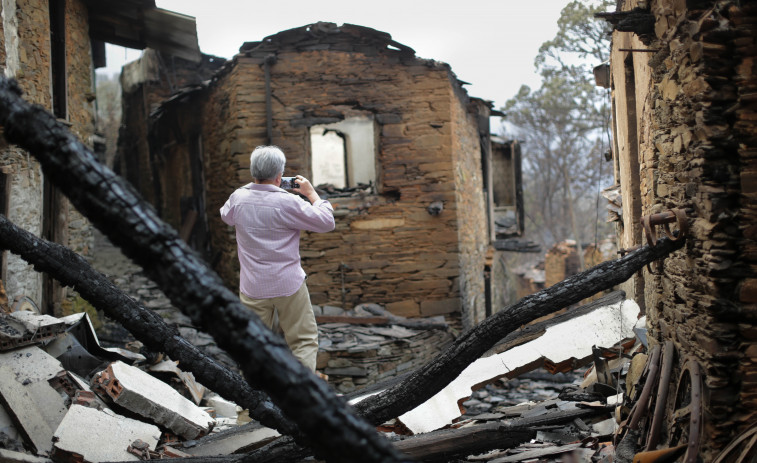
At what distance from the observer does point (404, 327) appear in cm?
868

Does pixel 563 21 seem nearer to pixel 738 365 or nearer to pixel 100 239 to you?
pixel 100 239

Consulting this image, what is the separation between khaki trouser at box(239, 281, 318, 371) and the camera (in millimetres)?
3906

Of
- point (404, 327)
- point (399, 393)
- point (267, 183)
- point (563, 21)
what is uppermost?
point (563, 21)

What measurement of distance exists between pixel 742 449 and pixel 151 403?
3.57 metres

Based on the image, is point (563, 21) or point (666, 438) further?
point (563, 21)

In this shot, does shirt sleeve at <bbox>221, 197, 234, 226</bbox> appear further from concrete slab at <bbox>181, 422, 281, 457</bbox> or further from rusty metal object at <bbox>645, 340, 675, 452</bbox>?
rusty metal object at <bbox>645, 340, 675, 452</bbox>

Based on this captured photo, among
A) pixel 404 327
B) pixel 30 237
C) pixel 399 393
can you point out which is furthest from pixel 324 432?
pixel 404 327

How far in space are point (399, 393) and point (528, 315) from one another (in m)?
0.82

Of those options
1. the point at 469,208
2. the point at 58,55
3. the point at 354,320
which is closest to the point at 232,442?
the point at 354,320

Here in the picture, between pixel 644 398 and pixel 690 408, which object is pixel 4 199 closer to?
pixel 644 398

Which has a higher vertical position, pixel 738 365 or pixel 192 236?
pixel 192 236

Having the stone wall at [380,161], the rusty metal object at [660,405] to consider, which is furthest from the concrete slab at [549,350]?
the stone wall at [380,161]

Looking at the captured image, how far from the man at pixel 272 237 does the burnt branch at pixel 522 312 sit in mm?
1026

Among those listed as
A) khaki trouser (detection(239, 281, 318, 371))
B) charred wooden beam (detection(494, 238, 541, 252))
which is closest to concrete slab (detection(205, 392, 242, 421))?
khaki trouser (detection(239, 281, 318, 371))
